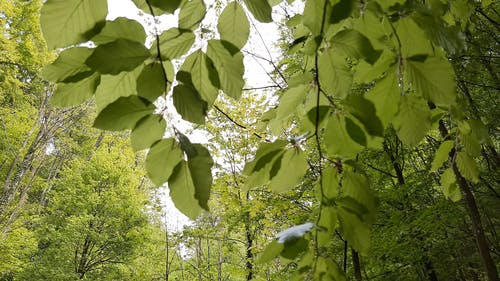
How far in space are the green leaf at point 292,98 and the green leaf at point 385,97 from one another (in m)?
0.09

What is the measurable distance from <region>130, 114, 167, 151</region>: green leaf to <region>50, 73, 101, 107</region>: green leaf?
75 millimetres

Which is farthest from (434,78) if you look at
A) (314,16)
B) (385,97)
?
(314,16)

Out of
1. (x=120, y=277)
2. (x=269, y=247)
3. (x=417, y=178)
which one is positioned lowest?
(x=269, y=247)

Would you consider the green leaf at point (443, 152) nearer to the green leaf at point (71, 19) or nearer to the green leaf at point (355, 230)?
the green leaf at point (355, 230)

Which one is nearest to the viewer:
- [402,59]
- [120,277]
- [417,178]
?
[402,59]

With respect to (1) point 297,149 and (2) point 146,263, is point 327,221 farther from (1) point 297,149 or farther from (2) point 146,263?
(2) point 146,263

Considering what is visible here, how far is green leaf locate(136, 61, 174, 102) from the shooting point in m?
0.35

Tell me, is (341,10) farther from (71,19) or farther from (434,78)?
(71,19)

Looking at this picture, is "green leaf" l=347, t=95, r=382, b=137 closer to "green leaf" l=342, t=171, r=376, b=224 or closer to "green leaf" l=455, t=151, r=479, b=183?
"green leaf" l=342, t=171, r=376, b=224

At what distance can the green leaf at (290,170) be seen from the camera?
506mm

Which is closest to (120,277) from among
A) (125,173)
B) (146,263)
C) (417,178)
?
(146,263)

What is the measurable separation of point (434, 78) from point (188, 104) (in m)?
0.31

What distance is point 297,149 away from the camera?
0.51 m

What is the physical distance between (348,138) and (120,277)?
10.9 meters
